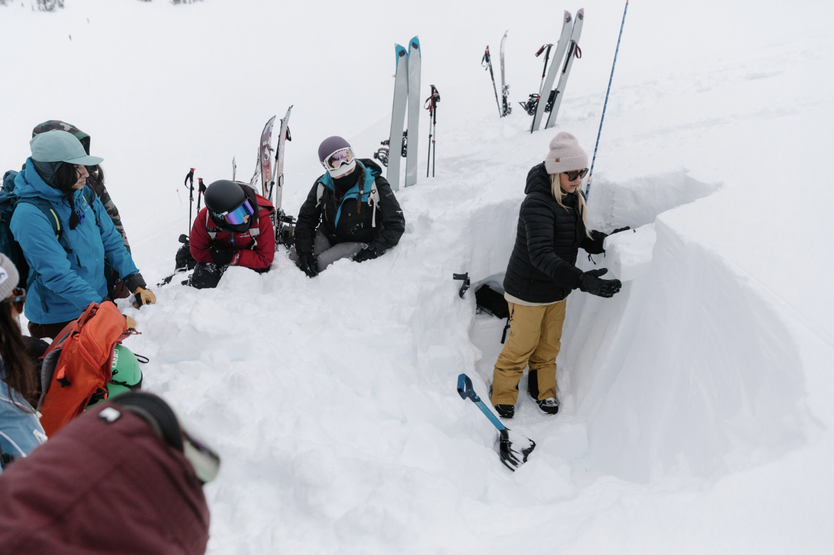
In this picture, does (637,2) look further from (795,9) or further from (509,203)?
(509,203)

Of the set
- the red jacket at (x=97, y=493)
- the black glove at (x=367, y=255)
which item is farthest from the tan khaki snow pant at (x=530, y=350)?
the red jacket at (x=97, y=493)

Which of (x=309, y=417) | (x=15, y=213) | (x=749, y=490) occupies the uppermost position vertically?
(x=15, y=213)

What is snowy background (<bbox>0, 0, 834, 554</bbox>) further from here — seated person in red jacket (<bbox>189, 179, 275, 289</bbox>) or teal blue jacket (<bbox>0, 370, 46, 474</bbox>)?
teal blue jacket (<bbox>0, 370, 46, 474</bbox>)

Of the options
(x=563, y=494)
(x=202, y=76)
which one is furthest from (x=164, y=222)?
(x=202, y=76)

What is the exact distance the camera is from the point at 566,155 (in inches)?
110

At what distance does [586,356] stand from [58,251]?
3535mm

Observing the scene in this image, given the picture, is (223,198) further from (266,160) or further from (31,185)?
(266,160)

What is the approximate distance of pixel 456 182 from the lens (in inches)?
193

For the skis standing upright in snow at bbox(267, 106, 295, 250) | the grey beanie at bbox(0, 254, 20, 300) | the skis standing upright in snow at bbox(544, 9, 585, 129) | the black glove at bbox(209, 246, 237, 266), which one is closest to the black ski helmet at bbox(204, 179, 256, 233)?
the black glove at bbox(209, 246, 237, 266)

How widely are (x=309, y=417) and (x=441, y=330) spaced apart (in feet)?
5.76

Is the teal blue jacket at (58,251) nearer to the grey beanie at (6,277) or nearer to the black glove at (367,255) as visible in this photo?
→ the grey beanie at (6,277)

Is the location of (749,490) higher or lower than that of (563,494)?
higher

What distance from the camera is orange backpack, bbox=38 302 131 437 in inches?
70.2

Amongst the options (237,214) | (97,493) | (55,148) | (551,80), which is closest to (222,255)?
(237,214)
